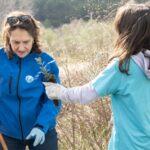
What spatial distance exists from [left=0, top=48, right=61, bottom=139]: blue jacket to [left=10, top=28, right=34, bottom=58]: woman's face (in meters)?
0.04

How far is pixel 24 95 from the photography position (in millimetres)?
3137

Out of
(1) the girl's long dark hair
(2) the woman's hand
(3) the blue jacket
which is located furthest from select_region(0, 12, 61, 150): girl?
(1) the girl's long dark hair

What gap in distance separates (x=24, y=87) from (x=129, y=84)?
0.74m

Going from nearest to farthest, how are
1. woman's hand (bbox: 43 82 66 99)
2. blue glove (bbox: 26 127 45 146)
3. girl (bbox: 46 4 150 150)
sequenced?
girl (bbox: 46 4 150 150), woman's hand (bbox: 43 82 66 99), blue glove (bbox: 26 127 45 146)

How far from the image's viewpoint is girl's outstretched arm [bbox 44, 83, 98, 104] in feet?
8.97

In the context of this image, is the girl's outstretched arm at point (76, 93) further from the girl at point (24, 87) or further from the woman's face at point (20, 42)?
the woman's face at point (20, 42)

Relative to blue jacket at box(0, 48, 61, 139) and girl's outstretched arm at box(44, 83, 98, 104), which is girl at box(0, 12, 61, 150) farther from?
girl's outstretched arm at box(44, 83, 98, 104)

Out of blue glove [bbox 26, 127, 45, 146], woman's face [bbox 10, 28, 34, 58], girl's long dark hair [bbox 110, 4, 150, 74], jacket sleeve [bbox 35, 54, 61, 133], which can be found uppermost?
girl's long dark hair [bbox 110, 4, 150, 74]

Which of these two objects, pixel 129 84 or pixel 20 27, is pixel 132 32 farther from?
pixel 20 27

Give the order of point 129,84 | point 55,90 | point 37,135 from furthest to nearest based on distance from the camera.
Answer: point 37,135
point 55,90
point 129,84

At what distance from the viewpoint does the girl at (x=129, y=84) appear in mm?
2676

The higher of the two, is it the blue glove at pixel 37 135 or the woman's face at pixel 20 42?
the woman's face at pixel 20 42

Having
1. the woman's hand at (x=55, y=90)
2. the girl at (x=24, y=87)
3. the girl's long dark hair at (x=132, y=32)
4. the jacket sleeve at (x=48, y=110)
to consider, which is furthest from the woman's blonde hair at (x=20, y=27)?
the girl's long dark hair at (x=132, y=32)

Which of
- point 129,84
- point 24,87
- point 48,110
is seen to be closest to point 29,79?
point 24,87
